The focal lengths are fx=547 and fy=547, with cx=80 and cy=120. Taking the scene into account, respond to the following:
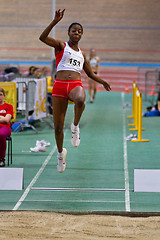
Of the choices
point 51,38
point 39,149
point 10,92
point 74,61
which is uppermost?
point 51,38

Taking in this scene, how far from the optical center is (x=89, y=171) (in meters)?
9.38

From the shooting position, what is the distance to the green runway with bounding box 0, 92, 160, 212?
23.9 feet

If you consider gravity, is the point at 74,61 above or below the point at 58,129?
Answer: above

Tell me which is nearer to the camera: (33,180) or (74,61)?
(74,61)

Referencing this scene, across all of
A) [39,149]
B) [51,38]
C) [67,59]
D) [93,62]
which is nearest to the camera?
[51,38]

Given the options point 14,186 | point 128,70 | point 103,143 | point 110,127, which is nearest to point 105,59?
point 128,70

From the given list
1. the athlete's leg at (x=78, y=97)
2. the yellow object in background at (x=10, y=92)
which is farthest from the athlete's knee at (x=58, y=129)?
the yellow object in background at (x=10, y=92)

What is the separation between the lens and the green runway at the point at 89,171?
7289 mm

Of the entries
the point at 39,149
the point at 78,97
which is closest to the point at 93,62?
the point at 39,149

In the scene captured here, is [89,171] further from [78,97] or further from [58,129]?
[78,97]

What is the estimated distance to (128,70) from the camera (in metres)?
29.8

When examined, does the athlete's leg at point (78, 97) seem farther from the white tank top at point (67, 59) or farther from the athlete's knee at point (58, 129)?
the athlete's knee at point (58, 129)

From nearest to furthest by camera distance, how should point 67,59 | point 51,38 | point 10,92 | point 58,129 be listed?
point 51,38 → point 67,59 → point 58,129 → point 10,92

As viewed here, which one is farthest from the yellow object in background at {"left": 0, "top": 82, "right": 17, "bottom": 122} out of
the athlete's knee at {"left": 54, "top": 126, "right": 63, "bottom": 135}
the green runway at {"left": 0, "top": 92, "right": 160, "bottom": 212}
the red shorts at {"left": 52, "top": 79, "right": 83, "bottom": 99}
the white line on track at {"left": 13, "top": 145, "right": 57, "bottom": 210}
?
the red shorts at {"left": 52, "top": 79, "right": 83, "bottom": 99}
